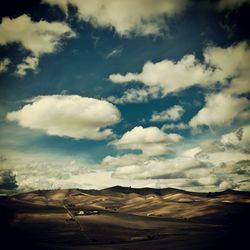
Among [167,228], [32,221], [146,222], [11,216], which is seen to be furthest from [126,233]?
[11,216]


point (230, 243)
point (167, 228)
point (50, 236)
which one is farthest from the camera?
point (167, 228)

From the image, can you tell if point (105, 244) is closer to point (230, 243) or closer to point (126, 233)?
point (126, 233)

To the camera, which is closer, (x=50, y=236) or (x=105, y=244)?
→ (x=105, y=244)

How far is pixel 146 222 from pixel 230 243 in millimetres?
87894

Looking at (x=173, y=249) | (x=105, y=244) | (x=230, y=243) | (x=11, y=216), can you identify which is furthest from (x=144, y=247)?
(x=11, y=216)

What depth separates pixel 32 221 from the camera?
153 m

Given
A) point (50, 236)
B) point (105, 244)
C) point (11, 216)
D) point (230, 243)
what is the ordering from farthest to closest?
point (11, 216), point (50, 236), point (105, 244), point (230, 243)

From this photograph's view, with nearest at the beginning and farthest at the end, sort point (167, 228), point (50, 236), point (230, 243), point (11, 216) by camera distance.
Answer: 1. point (230, 243)
2. point (50, 236)
3. point (167, 228)
4. point (11, 216)

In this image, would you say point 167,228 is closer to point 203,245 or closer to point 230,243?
point 203,245

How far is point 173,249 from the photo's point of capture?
88.8 meters

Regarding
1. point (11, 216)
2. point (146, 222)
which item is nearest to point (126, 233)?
point (146, 222)

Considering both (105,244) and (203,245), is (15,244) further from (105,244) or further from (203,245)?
(203,245)

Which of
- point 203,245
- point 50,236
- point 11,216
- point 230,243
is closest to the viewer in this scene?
point 230,243

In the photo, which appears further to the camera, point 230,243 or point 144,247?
point 144,247
